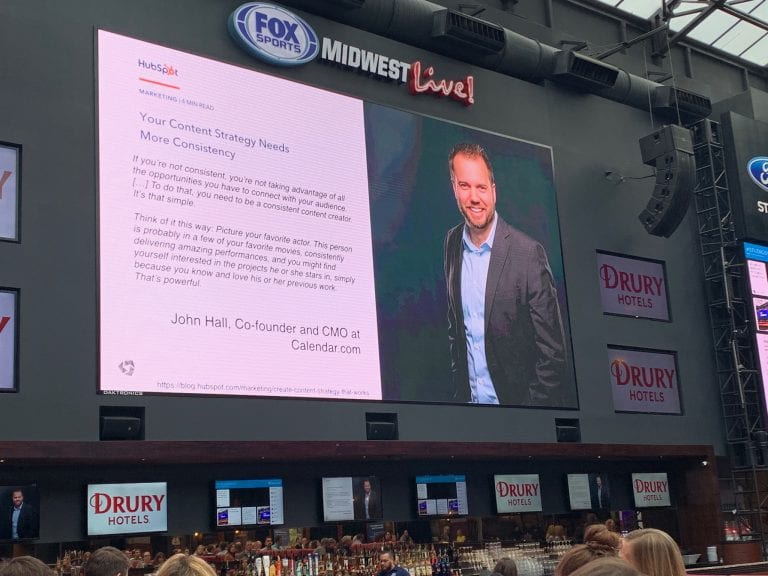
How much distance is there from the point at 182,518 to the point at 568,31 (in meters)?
11.5

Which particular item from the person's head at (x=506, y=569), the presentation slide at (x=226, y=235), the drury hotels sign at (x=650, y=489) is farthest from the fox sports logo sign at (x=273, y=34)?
the person's head at (x=506, y=569)

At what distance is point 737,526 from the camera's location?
17031mm

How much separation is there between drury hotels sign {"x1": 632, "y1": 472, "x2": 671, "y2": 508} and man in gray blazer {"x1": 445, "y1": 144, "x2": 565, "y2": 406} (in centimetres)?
259

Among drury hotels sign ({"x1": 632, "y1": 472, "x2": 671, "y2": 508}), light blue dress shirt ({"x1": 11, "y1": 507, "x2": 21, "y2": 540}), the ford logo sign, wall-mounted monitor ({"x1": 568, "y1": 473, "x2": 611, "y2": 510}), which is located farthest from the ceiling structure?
light blue dress shirt ({"x1": 11, "y1": 507, "x2": 21, "y2": 540})

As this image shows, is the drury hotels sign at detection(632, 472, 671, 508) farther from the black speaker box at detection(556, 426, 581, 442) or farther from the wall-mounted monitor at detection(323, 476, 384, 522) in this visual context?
the wall-mounted monitor at detection(323, 476, 384, 522)

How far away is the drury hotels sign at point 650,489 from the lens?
16047mm

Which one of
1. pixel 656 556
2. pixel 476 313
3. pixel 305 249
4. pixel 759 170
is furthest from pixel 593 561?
pixel 759 170

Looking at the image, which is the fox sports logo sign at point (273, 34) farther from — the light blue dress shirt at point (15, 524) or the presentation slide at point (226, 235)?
the light blue dress shirt at point (15, 524)

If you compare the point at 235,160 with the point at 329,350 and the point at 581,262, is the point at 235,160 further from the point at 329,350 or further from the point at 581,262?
the point at 581,262

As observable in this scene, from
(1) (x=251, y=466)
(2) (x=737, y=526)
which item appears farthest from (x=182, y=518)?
(2) (x=737, y=526)

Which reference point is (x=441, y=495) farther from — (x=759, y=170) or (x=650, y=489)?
(x=759, y=170)

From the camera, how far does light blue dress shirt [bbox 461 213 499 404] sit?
13.7 meters

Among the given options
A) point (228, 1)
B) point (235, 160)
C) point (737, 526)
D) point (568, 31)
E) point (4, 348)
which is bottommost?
point (737, 526)

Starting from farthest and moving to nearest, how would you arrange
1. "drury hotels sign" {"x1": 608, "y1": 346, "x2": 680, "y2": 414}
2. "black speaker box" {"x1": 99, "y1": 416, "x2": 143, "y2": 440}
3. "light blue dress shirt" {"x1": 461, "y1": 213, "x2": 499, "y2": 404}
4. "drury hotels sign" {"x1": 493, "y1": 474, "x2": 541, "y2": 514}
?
"drury hotels sign" {"x1": 608, "y1": 346, "x2": 680, "y2": 414} < "drury hotels sign" {"x1": 493, "y1": 474, "x2": 541, "y2": 514} < "light blue dress shirt" {"x1": 461, "y1": 213, "x2": 499, "y2": 404} < "black speaker box" {"x1": 99, "y1": 416, "x2": 143, "y2": 440}
